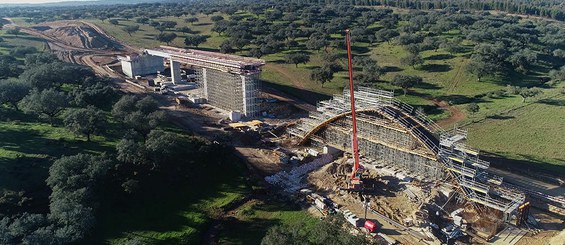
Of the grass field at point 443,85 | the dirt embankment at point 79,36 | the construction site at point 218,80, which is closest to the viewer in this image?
the grass field at point 443,85

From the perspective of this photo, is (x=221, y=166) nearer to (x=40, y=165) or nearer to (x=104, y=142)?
(x=104, y=142)

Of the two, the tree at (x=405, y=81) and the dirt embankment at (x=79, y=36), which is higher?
the dirt embankment at (x=79, y=36)

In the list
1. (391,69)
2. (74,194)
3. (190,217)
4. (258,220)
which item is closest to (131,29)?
(391,69)

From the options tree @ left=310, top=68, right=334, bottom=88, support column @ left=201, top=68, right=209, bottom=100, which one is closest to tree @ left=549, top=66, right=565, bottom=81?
tree @ left=310, top=68, right=334, bottom=88

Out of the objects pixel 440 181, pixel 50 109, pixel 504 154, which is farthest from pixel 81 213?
pixel 504 154

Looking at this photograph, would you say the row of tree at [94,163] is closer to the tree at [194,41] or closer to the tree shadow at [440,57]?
the tree at [194,41]

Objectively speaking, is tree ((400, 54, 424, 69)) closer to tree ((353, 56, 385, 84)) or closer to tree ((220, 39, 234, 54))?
tree ((353, 56, 385, 84))

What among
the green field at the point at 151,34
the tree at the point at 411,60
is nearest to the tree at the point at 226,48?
the green field at the point at 151,34
